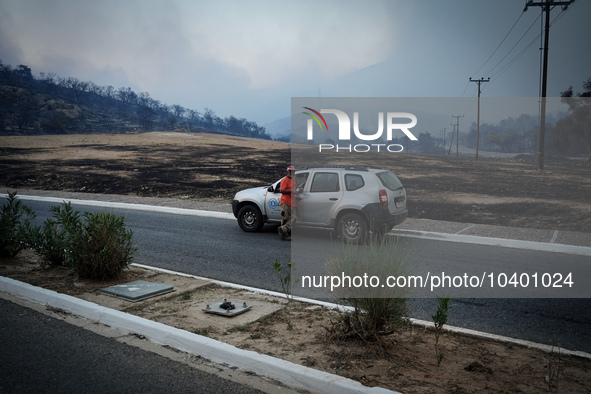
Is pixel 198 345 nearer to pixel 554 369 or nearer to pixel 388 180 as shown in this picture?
pixel 554 369

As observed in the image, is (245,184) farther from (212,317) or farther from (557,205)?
(212,317)

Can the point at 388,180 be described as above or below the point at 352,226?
above

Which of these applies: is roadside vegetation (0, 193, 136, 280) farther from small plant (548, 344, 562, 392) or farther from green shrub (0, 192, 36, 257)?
small plant (548, 344, 562, 392)

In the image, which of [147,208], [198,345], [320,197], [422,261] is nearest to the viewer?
[198,345]

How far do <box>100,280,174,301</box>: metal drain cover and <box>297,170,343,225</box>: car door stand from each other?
5.36 meters

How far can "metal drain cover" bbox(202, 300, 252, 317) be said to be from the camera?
576 centimetres

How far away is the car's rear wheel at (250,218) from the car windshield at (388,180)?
3510 mm

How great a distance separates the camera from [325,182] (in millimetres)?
A: 11820

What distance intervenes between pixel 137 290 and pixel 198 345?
232 cm

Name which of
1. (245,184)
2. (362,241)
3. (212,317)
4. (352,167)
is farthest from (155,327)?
(245,184)

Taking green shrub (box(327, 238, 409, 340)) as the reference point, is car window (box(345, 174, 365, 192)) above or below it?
above

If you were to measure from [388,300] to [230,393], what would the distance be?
176 cm

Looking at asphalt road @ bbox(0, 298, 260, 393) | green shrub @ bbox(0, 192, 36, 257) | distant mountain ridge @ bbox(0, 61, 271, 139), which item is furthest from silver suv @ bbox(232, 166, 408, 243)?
distant mountain ridge @ bbox(0, 61, 271, 139)

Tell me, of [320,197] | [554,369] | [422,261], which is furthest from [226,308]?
[320,197]
